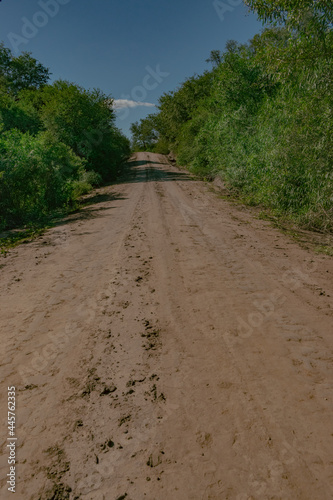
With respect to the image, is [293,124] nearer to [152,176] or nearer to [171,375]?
[171,375]

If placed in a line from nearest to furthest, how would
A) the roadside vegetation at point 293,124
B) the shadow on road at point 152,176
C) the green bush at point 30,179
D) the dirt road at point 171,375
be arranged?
the dirt road at point 171,375, the roadside vegetation at point 293,124, the green bush at point 30,179, the shadow on road at point 152,176

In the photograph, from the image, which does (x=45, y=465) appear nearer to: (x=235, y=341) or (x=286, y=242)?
(x=235, y=341)

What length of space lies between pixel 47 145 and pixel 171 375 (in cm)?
1302

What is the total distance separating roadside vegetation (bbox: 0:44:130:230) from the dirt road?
6.42m

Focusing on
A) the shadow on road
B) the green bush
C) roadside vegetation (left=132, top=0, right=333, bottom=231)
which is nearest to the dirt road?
roadside vegetation (left=132, top=0, right=333, bottom=231)

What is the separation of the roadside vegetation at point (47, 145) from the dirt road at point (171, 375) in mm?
6420

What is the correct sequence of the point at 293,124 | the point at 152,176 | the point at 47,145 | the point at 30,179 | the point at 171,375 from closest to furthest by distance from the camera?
the point at 171,375
the point at 293,124
the point at 30,179
the point at 47,145
the point at 152,176

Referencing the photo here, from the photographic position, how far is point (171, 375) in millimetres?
3035

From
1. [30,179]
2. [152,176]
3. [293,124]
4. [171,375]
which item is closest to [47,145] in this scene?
[30,179]

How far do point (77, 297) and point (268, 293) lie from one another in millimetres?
3024

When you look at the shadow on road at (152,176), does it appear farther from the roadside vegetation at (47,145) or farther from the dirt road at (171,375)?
the dirt road at (171,375)

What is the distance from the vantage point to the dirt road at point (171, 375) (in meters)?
2.10

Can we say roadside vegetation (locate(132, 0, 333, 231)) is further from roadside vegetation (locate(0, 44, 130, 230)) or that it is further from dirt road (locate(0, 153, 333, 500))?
roadside vegetation (locate(0, 44, 130, 230))

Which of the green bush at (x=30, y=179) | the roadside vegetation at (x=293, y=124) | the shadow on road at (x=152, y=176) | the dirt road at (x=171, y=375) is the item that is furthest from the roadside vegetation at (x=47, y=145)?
the roadside vegetation at (x=293, y=124)
